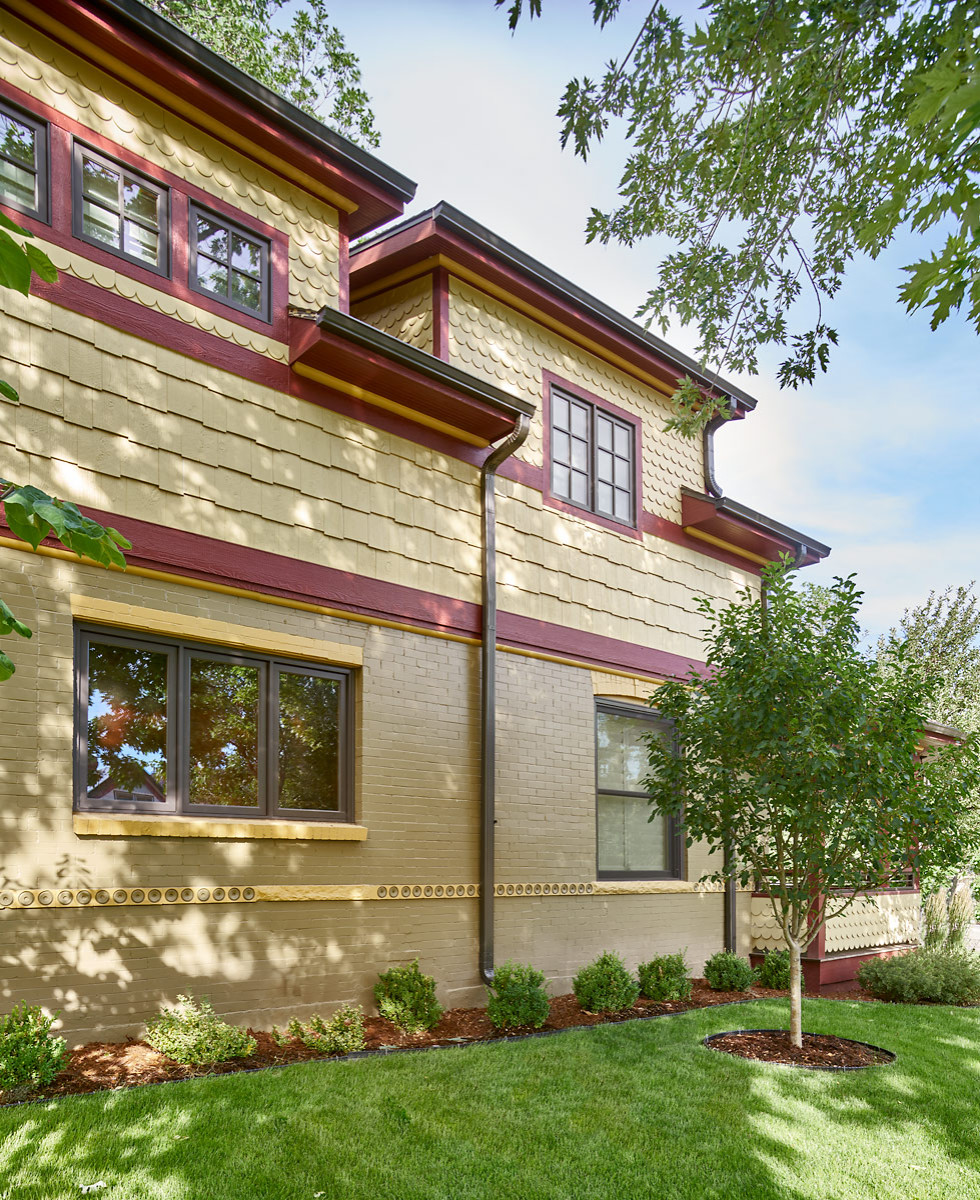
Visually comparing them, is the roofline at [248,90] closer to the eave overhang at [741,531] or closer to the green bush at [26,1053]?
the eave overhang at [741,531]

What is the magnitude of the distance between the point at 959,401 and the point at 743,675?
239ft

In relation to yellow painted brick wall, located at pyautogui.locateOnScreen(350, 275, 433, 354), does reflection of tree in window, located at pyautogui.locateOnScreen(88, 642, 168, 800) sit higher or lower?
lower

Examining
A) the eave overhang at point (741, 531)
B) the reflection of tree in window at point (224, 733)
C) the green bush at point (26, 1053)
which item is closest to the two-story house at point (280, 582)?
the reflection of tree in window at point (224, 733)

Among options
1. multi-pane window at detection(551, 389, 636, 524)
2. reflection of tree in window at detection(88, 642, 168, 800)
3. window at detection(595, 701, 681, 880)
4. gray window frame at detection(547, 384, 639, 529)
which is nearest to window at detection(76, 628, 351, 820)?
reflection of tree in window at detection(88, 642, 168, 800)

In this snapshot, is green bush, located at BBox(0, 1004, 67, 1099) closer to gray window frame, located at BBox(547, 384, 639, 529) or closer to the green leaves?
the green leaves

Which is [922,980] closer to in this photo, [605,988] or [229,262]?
[605,988]

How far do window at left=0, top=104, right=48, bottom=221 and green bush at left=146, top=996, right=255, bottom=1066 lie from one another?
5262 mm

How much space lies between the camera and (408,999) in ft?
25.8

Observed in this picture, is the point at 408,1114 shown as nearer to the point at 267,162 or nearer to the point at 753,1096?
the point at 753,1096

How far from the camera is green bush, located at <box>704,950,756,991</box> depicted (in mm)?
10867

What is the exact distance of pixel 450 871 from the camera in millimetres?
8898

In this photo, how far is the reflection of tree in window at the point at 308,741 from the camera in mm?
7957

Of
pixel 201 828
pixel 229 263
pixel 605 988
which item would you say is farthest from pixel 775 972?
pixel 229 263

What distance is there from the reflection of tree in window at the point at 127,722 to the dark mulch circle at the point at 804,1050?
4668 millimetres
